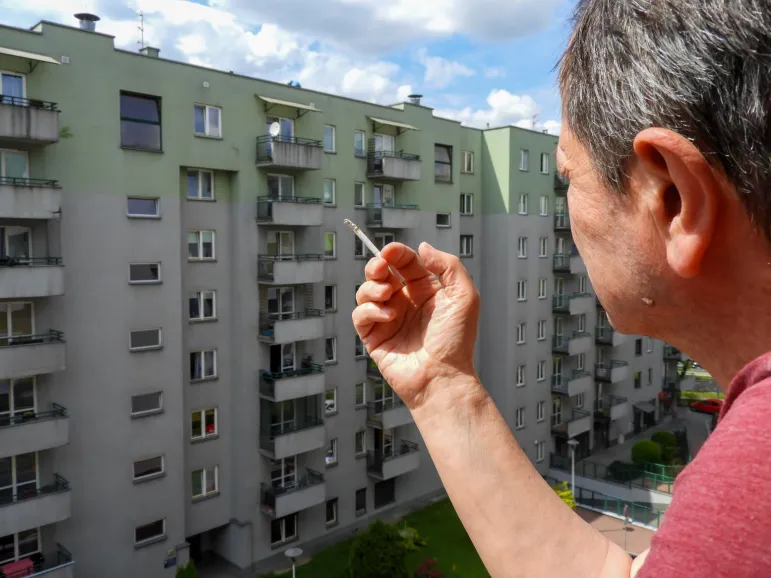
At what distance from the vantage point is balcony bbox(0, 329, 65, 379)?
43.8ft

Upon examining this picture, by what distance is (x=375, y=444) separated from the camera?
70.6ft

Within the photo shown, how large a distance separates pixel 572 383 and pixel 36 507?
19.7 metres

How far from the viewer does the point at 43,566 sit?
14570 mm

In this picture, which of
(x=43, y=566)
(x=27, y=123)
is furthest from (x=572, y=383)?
(x=27, y=123)

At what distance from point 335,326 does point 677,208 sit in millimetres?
18862

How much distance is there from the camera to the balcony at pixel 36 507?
13609mm

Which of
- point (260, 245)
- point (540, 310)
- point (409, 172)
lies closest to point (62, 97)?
point (260, 245)

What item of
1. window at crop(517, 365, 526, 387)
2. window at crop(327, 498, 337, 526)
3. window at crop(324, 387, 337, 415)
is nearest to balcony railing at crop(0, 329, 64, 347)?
window at crop(324, 387, 337, 415)

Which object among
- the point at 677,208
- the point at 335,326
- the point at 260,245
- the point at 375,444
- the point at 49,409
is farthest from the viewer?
the point at 375,444

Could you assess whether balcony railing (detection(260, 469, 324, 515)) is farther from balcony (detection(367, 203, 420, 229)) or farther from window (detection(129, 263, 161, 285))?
balcony (detection(367, 203, 420, 229))

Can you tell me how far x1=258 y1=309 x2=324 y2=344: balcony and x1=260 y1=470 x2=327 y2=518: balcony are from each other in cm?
396

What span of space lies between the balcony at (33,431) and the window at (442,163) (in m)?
13.7

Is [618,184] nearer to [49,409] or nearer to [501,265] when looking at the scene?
[49,409]

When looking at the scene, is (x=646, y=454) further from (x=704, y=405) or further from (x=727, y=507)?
(x=727, y=507)
